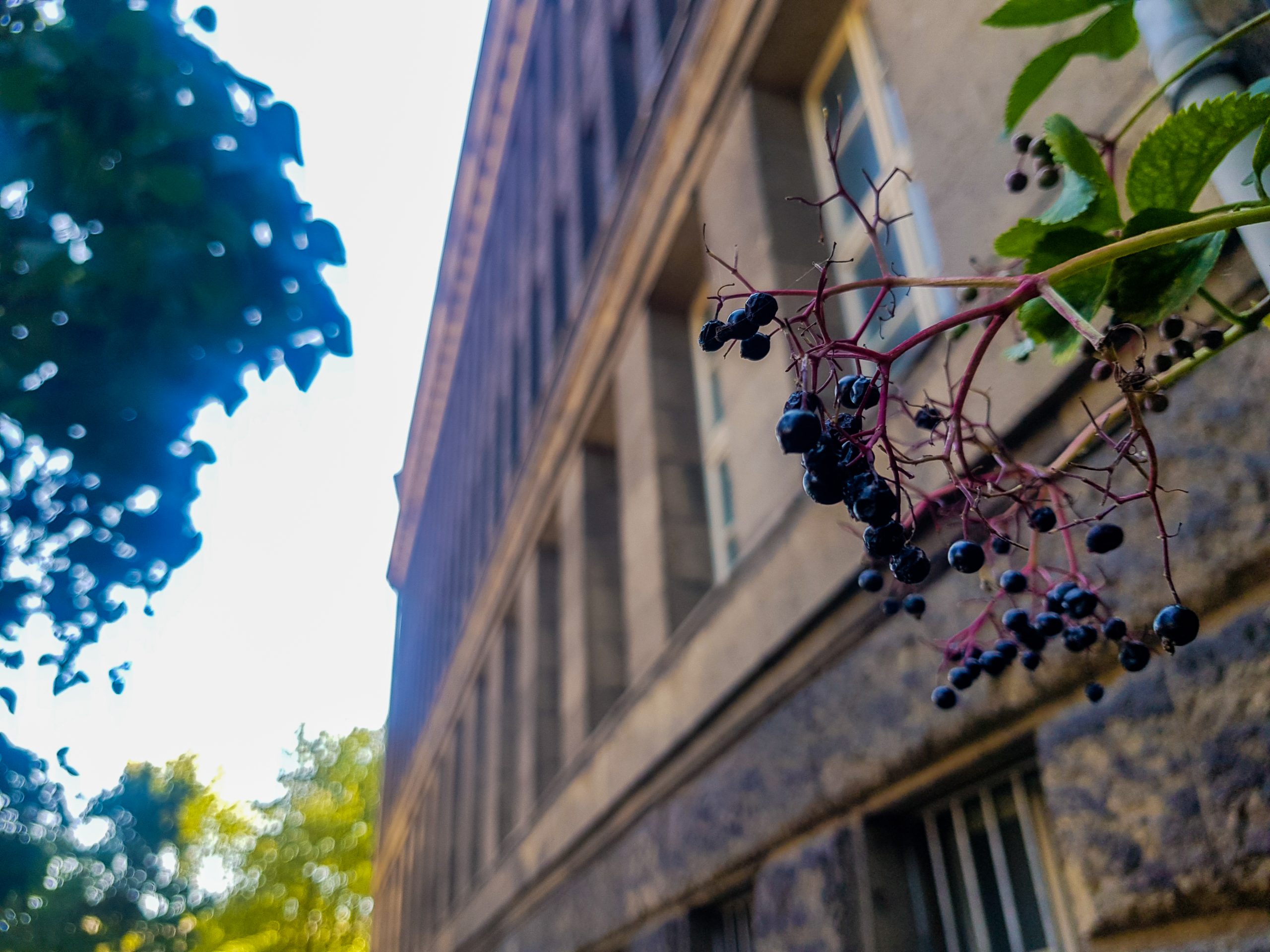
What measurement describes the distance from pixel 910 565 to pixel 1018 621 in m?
0.53

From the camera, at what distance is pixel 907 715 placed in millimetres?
3736

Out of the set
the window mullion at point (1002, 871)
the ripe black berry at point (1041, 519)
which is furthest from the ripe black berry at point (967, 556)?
the window mullion at point (1002, 871)

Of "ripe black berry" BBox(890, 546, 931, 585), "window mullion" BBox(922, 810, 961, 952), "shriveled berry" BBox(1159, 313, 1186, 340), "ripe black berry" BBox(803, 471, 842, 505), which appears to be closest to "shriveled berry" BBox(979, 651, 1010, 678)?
"ripe black berry" BBox(890, 546, 931, 585)

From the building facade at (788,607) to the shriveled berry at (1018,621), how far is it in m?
0.96

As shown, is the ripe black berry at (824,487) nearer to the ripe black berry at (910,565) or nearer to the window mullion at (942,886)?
the ripe black berry at (910,565)

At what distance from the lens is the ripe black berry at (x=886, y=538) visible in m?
1.39

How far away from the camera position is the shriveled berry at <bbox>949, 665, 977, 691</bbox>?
212 centimetres

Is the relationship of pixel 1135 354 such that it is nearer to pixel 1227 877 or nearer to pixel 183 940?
pixel 1227 877

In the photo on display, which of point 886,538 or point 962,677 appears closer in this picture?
point 886,538

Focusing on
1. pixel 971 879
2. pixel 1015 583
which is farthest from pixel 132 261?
pixel 971 879

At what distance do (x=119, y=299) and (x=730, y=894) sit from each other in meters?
4.29

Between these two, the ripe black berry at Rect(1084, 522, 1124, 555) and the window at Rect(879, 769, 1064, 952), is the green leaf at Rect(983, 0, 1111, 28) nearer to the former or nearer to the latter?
the ripe black berry at Rect(1084, 522, 1124, 555)

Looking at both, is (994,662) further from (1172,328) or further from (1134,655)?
(1172,328)

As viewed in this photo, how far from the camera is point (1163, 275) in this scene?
1.63 meters
